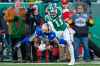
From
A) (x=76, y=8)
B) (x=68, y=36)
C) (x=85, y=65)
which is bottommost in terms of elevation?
(x=85, y=65)

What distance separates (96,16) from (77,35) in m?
1.01

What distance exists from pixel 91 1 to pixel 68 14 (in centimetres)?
137

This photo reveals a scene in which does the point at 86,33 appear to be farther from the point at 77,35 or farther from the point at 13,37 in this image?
the point at 13,37

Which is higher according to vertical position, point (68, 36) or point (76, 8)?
point (76, 8)

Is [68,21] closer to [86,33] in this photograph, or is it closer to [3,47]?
[86,33]

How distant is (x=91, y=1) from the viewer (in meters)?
15.1

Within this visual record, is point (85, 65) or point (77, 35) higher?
point (77, 35)

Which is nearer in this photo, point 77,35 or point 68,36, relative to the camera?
point 68,36

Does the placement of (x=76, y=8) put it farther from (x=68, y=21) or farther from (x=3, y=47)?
(x=3, y=47)

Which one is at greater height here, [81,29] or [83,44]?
[81,29]

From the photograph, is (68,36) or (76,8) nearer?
(68,36)

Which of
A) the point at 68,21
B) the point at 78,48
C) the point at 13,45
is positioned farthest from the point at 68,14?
the point at 13,45

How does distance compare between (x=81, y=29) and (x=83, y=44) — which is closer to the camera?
(x=81, y=29)

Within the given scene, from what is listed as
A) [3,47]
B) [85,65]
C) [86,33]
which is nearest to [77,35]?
[86,33]
